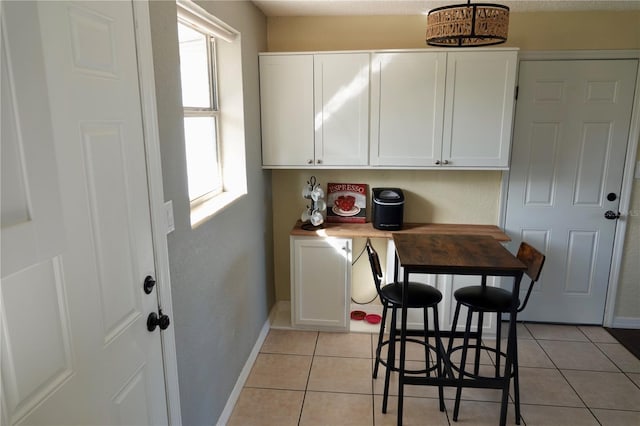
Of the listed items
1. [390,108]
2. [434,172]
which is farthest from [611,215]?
[390,108]

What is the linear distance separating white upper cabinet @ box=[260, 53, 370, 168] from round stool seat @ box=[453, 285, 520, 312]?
49.3 inches

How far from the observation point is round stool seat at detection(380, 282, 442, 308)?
2391 mm

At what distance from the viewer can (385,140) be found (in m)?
3.21

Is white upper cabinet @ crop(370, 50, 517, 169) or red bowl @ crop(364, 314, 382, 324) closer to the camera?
white upper cabinet @ crop(370, 50, 517, 169)

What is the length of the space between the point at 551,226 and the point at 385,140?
152 cm

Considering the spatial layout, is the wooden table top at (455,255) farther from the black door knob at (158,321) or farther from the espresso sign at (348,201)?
A: the black door knob at (158,321)

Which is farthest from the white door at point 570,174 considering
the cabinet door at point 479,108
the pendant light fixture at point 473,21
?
the pendant light fixture at point 473,21

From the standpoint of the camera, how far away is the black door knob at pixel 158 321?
1525 millimetres

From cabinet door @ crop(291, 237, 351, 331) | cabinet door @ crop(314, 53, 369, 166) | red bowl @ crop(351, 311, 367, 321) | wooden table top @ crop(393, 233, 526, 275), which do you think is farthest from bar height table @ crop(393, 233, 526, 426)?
red bowl @ crop(351, 311, 367, 321)

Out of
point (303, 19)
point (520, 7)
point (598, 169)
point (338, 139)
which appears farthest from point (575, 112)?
point (303, 19)

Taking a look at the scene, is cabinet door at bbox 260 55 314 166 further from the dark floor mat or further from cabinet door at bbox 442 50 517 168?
the dark floor mat

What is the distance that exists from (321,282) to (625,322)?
2.49m

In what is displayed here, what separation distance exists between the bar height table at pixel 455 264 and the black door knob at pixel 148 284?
1133 mm

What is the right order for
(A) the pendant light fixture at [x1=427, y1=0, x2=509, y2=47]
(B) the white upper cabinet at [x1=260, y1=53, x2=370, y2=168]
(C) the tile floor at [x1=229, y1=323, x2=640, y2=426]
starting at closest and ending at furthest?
(A) the pendant light fixture at [x1=427, y1=0, x2=509, y2=47] < (C) the tile floor at [x1=229, y1=323, x2=640, y2=426] < (B) the white upper cabinet at [x1=260, y1=53, x2=370, y2=168]
